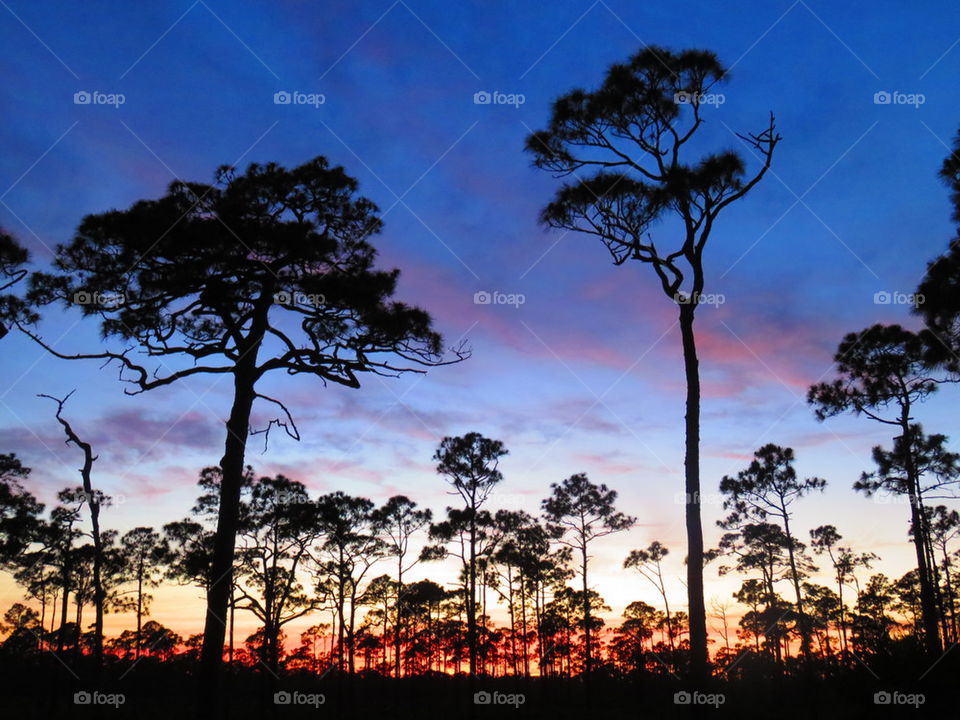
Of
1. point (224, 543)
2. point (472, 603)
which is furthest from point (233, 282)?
point (472, 603)

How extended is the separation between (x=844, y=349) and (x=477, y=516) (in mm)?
18833

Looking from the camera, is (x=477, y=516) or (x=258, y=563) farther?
(x=258, y=563)

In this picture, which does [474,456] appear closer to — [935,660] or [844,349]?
[844,349]

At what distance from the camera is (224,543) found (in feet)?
36.1

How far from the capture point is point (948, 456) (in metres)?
27.1

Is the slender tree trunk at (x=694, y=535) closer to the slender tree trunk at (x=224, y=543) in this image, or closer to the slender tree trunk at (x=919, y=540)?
the slender tree trunk at (x=224, y=543)

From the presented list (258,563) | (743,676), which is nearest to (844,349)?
(258,563)

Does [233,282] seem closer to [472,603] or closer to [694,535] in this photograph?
[694,535]

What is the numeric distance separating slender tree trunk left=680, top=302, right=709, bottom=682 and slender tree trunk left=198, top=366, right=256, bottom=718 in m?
8.08

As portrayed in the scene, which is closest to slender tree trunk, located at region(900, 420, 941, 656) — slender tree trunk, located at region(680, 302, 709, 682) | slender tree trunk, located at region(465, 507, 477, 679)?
slender tree trunk, located at region(680, 302, 709, 682)

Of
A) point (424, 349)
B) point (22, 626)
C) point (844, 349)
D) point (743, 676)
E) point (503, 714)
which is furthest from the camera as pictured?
point (743, 676)

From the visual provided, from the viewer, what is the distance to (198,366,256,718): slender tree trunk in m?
10.3

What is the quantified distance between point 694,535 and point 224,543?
8.37 metres

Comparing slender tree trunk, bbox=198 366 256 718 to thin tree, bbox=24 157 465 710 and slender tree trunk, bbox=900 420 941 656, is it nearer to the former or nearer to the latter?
thin tree, bbox=24 157 465 710
